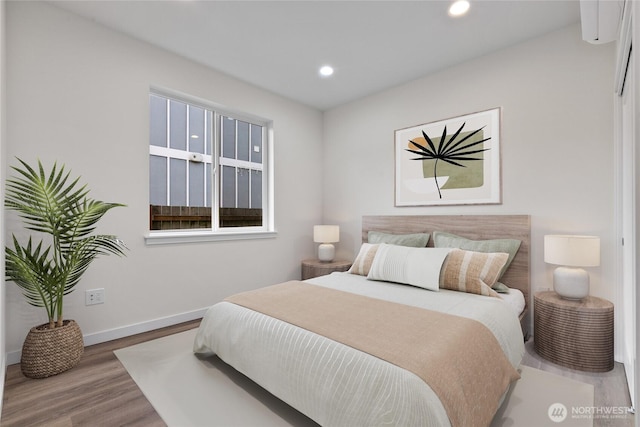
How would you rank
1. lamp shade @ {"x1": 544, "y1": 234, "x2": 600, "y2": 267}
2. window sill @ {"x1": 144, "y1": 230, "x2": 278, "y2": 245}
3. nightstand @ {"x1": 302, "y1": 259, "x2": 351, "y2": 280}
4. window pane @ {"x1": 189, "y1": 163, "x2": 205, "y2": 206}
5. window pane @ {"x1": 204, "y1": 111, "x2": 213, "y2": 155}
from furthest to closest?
1. nightstand @ {"x1": 302, "y1": 259, "x2": 351, "y2": 280}
2. window pane @ {"x1": 204, "y1": 111, "x2": 213, "y2": 155}
3. window pane @ {"x1": 189, "y1": 163, "x2": 205, "y2": 206}
4. window sill @ {"x1": 144, "y1": 230, "x2": 278, "y2": 245}
5. lamp shade @ {"x1": 544, "y1": 234, "x2": 600, "y2": 267}

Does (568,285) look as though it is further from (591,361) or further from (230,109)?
(230,109)

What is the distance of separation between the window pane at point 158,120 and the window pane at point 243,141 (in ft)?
2.81

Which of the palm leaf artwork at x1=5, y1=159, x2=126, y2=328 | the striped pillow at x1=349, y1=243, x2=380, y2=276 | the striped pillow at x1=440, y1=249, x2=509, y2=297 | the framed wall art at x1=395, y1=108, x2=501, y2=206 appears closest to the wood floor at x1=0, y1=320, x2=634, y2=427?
the palm leaf artwork at x1=5, y1=159, x2=126, y2=328

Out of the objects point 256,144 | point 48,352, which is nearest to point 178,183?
point 256,144

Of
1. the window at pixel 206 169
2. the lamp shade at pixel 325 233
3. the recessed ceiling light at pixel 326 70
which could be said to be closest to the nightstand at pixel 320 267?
the lamp shade at pixel 325 233

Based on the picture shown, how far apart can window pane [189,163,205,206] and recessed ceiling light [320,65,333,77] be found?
1.66m

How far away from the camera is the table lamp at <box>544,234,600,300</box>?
2.09m

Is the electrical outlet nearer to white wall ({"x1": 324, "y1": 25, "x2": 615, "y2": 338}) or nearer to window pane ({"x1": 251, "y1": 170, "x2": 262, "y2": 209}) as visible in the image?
window pane ({"x1": 251, "y1": 170, "x2": 262, "y2": 209})

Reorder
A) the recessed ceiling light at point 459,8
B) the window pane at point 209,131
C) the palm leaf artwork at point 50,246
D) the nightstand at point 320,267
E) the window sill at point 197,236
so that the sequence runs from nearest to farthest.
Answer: the palm leaf artwork at point 50,246
the recessed ceiling light at point 459,8
the window sill at point 197,236
the window pane at point 209,131
the nightstand at point 320,267

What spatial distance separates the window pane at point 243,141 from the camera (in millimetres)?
3615

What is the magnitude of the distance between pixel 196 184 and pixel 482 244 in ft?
9.60

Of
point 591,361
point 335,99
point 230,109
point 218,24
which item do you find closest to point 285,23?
point 218,24

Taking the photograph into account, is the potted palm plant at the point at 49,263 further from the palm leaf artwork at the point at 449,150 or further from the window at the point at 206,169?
the palm leaf artwork at the point at 449,150

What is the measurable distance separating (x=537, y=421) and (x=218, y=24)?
341 cm
